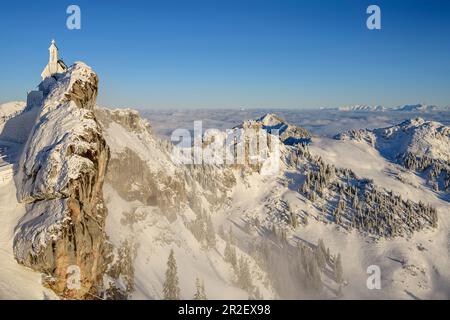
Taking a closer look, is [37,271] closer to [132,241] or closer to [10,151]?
[10,151]

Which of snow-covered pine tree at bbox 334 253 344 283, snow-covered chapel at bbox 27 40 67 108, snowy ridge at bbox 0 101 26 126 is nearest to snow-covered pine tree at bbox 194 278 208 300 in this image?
snow-covered chapel at bbox 27 40 67 108

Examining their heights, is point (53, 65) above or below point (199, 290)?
Result: above

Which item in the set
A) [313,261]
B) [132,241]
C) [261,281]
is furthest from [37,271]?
[313,261]

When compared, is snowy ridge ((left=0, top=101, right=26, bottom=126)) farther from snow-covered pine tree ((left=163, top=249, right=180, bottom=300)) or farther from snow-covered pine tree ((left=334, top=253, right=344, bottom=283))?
snow-covered pine tree ((left=334, top=253, right=344, bottom=283))

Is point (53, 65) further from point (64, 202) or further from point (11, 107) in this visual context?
point (64, 202)

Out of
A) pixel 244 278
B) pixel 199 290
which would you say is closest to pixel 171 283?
pixel 199 290
